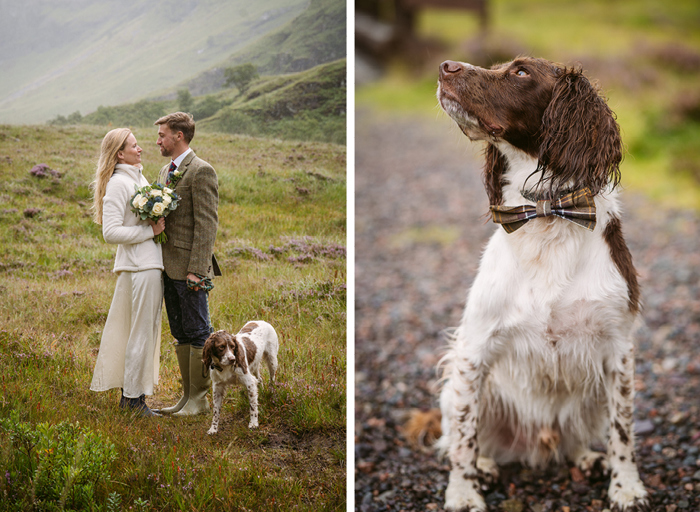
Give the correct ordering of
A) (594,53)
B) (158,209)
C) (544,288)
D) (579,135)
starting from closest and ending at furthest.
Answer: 1. (579,135)
2. (544,288)
3. (158,209)
4. (594,53)

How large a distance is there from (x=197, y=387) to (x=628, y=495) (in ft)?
6.68

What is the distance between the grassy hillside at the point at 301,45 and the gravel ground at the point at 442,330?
0.70 meters

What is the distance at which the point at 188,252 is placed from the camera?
2.59m

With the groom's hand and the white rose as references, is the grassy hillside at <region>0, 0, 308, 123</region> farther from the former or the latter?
the groom's hand

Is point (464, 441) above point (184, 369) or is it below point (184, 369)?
below

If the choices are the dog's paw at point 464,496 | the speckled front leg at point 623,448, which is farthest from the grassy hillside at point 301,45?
the dog's paw at point 464,496

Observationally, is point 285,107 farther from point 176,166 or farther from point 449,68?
point 449,68

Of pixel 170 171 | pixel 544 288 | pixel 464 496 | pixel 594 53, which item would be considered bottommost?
pixel 464 496

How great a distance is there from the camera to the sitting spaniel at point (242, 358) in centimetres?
255

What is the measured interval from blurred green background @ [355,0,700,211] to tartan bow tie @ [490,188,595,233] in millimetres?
5012

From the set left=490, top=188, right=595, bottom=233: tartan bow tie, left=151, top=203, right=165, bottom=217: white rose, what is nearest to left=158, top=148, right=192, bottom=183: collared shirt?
left=151, top=203, right=165, bottom=217: white rose

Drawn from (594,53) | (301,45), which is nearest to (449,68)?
(301,45)

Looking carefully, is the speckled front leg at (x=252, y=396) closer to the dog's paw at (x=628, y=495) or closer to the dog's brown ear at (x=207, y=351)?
the dog's brown ear at (x=207, y=351)

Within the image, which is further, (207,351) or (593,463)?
(593,463)
